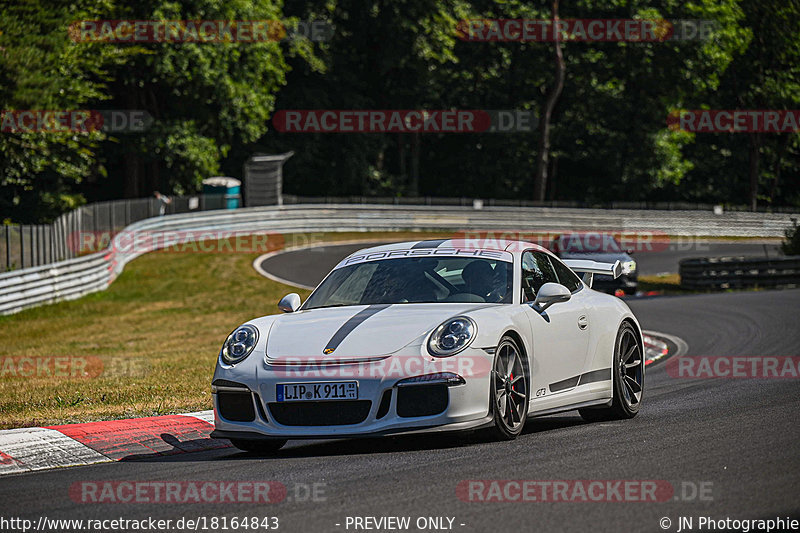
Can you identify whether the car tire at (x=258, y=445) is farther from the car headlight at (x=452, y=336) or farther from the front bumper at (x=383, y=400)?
the car headlight at (x=452, y=336)

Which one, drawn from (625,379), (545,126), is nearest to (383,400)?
(625,379)

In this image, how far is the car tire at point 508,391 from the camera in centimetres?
746

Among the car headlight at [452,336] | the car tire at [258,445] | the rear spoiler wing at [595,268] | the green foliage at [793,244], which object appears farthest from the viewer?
the green foliage at [793,244]

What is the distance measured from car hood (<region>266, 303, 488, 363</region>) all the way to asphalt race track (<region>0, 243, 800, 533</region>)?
25.9 inches

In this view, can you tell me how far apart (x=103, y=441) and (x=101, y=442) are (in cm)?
3

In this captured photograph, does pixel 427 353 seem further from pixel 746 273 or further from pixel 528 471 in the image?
pixel 746 273

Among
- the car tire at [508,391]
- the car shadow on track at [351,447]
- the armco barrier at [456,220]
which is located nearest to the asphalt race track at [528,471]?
the car shadow on track at [351,447]

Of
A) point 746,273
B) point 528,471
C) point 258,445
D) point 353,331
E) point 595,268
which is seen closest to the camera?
point 528,471

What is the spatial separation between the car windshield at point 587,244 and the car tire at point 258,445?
20584 millimetres

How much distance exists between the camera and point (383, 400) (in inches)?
283

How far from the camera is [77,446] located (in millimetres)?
7875

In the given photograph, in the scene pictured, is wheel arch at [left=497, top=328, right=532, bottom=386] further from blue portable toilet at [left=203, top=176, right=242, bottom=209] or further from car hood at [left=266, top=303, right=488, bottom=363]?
blue portable toilet at [left=203, top=176, right=242, bottom=209]

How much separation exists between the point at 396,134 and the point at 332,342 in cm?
5890

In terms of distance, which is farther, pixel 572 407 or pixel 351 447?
pixel 572 407
